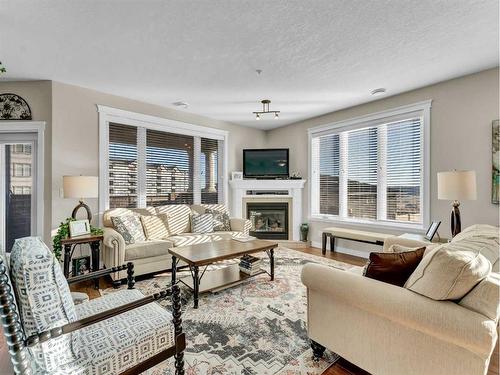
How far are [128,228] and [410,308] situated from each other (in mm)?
3275

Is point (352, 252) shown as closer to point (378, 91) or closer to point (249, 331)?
point (378, 91)

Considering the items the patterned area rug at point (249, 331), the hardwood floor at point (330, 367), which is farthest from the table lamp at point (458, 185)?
the patterned area rug at point (249, 331)

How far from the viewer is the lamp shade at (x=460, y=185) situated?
8.77 feet

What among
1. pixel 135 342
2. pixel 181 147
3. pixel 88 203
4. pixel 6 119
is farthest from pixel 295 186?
pixel 6 119

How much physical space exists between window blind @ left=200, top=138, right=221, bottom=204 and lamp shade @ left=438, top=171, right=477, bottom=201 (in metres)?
3.89

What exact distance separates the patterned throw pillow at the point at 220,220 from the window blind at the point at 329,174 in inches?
81.0

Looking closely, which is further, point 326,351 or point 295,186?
point 295,186

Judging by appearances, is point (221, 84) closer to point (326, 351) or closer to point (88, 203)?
point (88, 203)

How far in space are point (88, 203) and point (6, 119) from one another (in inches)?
60.0

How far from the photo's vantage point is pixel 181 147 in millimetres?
4727

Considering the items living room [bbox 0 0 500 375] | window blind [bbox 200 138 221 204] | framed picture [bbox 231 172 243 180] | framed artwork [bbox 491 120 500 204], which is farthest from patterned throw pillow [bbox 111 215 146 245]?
framed artwork [bbox 491 120 500 204]

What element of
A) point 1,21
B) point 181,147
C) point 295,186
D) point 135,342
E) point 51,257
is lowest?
point 135,342

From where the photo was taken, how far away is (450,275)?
3.96 ft

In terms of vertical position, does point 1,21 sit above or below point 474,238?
above
